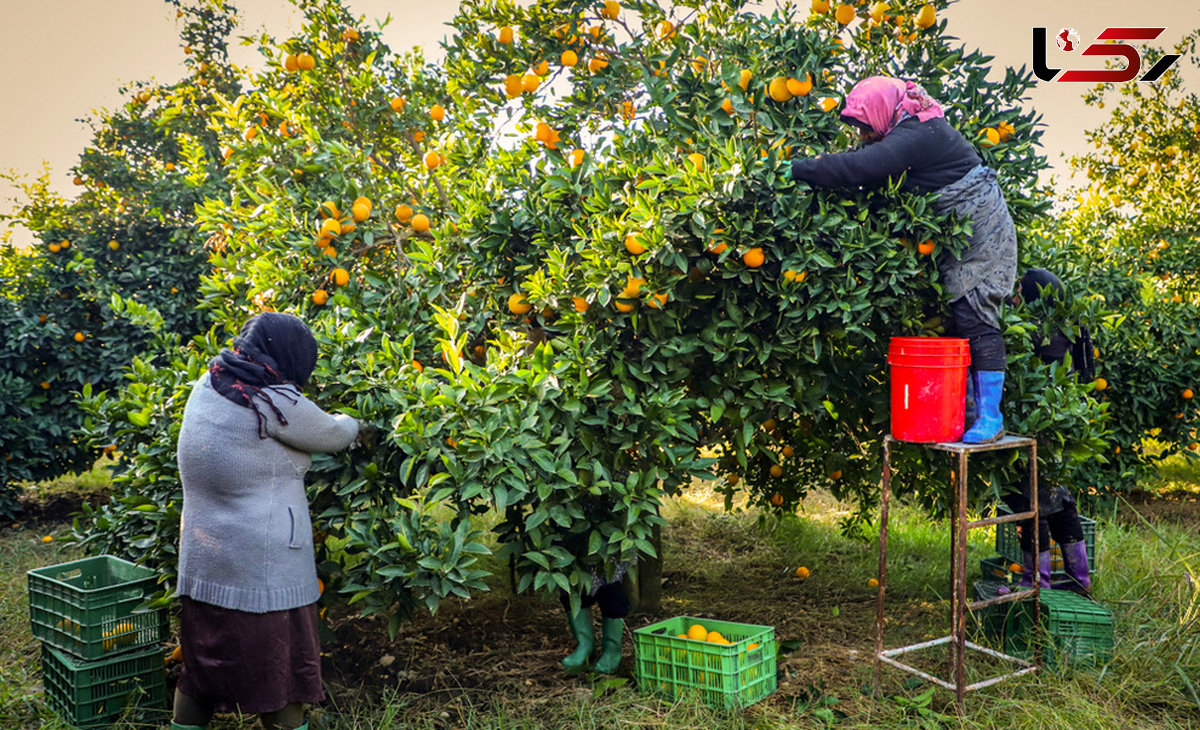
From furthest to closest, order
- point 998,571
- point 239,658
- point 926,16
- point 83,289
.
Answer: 1. point 83,289
2. point 998,571
3. point 926,16
4. point 239,658

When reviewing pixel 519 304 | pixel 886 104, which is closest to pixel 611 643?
pixel 519 304

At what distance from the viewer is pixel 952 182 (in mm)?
3166

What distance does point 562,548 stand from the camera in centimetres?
318

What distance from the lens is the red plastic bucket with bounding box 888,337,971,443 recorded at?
307cm

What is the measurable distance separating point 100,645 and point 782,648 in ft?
8.81

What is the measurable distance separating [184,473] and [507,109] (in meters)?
2.36

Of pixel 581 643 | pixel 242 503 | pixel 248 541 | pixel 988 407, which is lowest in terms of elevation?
pixel 581 643

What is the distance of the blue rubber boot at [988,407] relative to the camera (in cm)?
319

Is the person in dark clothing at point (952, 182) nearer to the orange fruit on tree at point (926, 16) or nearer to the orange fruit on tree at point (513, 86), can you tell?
the orange fruit on tree at point (926, 16)

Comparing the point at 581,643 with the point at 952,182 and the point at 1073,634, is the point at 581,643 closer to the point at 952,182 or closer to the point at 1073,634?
the point at 1073,634

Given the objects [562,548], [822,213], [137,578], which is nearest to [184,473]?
[137,578]

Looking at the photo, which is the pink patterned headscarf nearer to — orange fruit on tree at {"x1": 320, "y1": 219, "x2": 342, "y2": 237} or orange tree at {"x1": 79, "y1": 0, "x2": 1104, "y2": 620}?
orange tree at {"x1": 79, "y1": 0, "x2": 1104, "y2": 620}

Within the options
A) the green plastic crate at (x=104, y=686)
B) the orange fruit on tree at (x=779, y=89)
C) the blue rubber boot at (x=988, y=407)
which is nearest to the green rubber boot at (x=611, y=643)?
the blue rubber boot at (x=988, y=407)

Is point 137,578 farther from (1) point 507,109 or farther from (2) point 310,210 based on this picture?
(1) point 507,109
